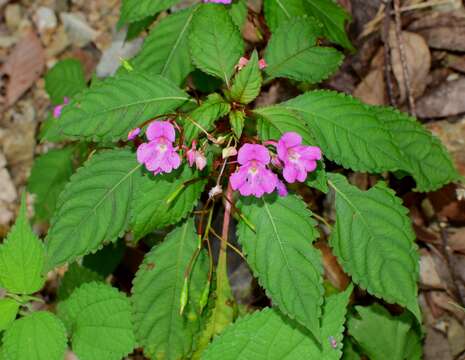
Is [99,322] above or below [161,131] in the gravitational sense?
below

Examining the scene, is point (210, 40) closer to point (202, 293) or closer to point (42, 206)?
point (202, 293)

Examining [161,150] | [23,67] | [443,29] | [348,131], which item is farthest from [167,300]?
[23,67]

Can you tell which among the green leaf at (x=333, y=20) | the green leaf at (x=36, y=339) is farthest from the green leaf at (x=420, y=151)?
the green leaf at (x=36, y=339)

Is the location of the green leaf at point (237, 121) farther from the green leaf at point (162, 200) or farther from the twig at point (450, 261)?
the twig at point (450, 261)

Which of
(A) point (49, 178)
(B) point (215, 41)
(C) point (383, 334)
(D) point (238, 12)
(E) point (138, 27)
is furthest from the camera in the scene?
(A) point (49, 178)

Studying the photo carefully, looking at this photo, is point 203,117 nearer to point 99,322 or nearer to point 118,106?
point 118,106

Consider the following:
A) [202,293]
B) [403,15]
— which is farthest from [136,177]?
[403,15]

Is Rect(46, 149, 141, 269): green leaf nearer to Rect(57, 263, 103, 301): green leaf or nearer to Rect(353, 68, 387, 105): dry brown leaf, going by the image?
Rect(57, 263, 103, 301): green leaf
